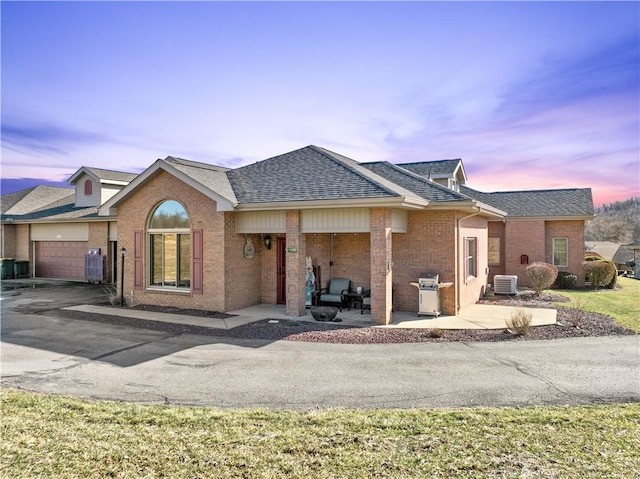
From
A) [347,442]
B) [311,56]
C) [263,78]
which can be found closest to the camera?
[347,442]

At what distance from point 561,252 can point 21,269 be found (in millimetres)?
30019

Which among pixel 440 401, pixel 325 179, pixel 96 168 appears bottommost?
pixel 440 401

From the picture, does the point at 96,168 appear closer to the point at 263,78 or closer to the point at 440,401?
the point at 263,78

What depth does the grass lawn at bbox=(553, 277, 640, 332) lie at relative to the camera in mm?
13094

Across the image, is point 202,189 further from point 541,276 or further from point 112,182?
point 541,276

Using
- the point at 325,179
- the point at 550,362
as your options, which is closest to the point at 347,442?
the point at 550,362

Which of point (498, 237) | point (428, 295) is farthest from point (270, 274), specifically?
point (498, 237)

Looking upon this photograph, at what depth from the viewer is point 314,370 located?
7910 millimetres

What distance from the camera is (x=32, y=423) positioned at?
554 cm

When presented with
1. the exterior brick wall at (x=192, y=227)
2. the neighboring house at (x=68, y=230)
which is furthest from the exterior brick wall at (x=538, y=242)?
the neighboring house at (x=68, y=230)

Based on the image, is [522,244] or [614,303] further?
[522,244]

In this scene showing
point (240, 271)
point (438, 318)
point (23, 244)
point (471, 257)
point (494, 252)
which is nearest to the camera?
point (438, 318)

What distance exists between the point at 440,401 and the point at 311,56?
375 inches

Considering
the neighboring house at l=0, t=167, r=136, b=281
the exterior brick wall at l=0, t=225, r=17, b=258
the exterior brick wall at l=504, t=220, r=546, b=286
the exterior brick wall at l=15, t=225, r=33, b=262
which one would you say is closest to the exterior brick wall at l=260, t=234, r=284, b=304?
the neighboring house at l=0, t=167, r=136, b=281
